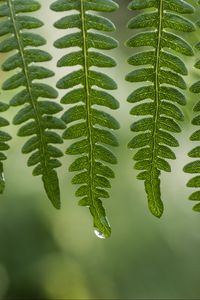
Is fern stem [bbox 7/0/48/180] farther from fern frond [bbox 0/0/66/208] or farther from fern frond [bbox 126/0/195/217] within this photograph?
fern frond [bbox 126/0/195/217]

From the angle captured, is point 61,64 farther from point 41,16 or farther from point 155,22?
point 41,16

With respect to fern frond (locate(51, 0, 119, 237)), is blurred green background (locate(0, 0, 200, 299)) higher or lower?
lower

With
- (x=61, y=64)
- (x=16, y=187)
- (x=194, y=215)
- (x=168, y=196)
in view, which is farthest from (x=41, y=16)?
(x=61, y=64)

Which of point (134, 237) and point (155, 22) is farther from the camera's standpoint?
point (134, 237)

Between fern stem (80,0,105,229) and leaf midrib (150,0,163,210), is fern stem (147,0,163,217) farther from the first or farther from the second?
fern stem (80,0,105,229)

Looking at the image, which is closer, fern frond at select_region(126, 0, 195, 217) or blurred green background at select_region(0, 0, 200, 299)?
fern frond at select_region(126, 0, 195, 217)

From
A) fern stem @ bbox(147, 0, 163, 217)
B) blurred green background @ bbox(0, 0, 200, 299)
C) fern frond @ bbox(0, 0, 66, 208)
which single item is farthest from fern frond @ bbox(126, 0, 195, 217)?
blurred green background @ bbox(0, 0, 200, 299)

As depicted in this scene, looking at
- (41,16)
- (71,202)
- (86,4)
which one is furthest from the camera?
(71,202)
